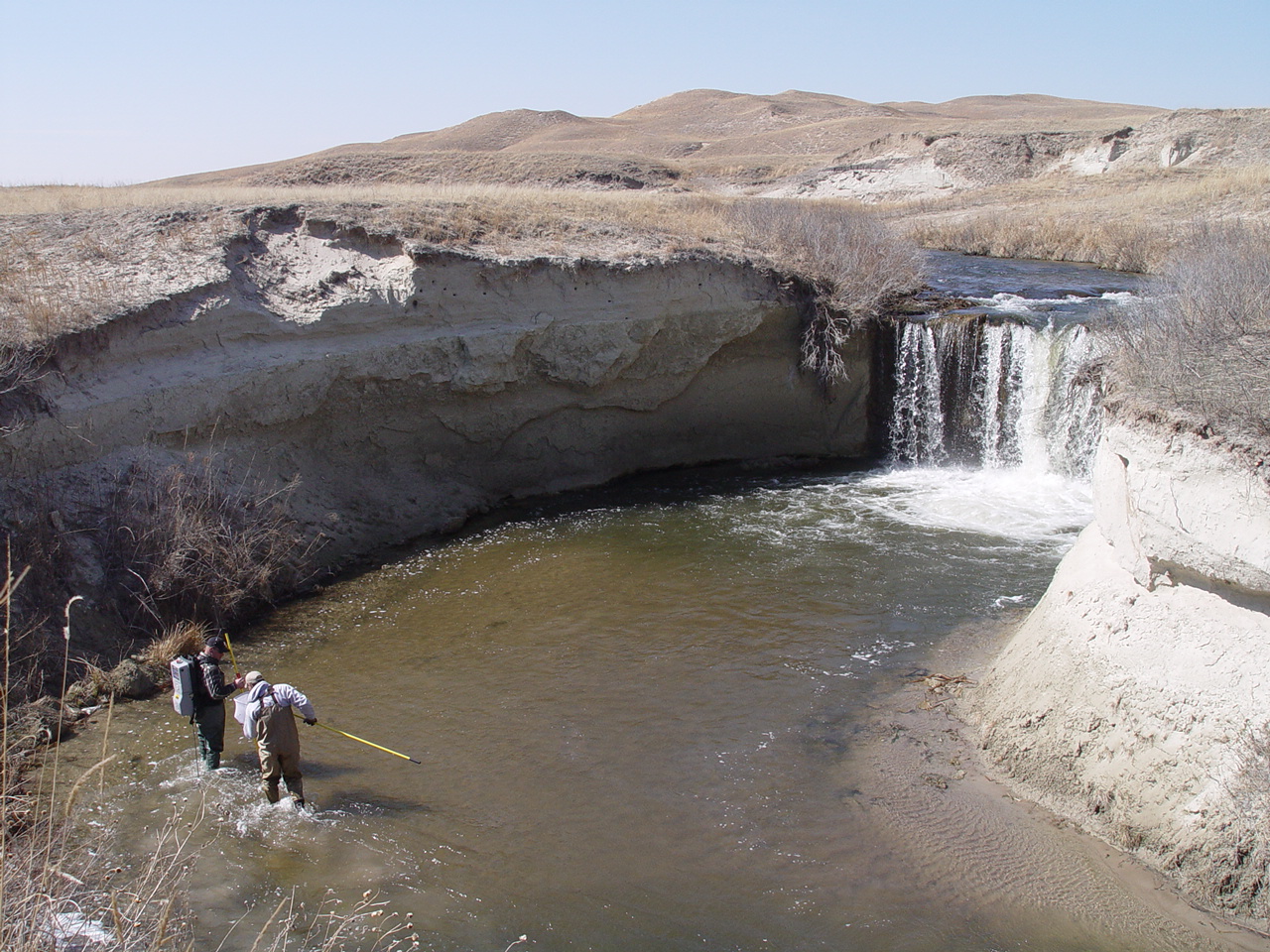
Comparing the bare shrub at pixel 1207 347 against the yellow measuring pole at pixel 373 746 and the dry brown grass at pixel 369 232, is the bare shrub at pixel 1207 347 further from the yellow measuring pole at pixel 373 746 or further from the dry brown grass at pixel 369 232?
the dry brown grass at pixel 369 232

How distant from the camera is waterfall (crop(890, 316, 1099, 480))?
43.4 feet

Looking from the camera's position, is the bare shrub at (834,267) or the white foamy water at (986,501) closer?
the white foamy water at (986,501)

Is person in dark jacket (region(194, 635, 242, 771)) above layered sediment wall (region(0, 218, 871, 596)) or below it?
below

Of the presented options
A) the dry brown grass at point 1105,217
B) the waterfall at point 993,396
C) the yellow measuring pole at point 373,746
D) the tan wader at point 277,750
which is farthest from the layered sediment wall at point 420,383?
the dry brown grass at point 1105,217

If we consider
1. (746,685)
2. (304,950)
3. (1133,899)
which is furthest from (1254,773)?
(304,950)

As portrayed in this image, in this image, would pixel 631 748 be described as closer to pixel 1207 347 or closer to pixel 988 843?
pixel 988 843

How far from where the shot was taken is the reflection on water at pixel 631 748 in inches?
208

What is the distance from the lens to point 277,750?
243 inches

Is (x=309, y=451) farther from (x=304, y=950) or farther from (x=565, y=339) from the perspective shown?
(x=304, y=950)

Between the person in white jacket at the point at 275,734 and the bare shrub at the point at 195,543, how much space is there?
3.00 meters

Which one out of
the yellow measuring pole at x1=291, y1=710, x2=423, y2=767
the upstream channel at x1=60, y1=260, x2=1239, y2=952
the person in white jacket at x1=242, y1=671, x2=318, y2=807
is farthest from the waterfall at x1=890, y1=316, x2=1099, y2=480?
the person in white jacket at x1=242, y1=671, x2=318, y2=807

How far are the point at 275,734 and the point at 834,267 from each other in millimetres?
11802

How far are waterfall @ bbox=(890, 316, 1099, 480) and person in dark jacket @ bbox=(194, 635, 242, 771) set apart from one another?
11042 mm

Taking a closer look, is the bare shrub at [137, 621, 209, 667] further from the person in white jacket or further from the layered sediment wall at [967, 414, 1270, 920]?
the layered sediment wall at [967, 414, 1270, 920]
